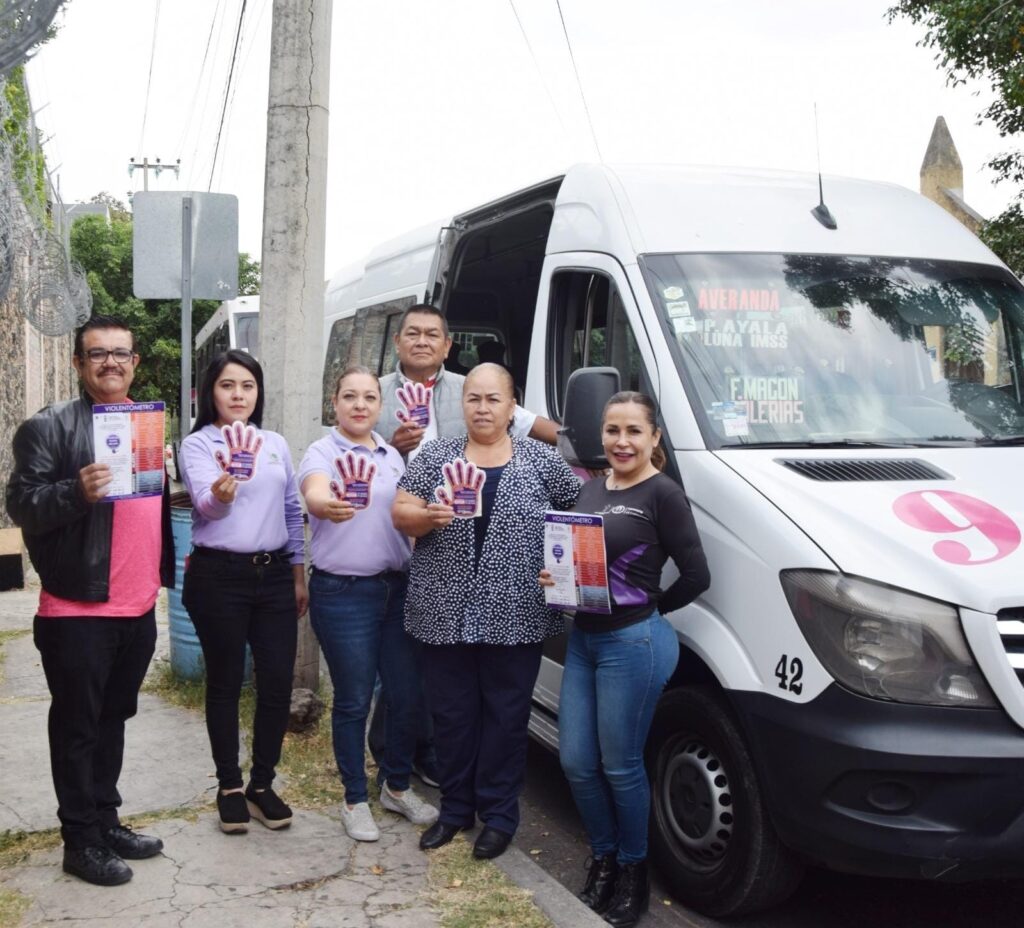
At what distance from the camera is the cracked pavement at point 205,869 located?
12.7 feet

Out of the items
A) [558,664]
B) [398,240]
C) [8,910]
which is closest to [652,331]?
[558,664]

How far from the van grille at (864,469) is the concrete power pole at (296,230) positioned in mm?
2954

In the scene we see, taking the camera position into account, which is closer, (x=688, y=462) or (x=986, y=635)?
(x=986, y=635)

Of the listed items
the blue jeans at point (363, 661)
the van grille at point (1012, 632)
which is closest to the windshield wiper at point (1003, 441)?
the van grille at point (1012, 632)

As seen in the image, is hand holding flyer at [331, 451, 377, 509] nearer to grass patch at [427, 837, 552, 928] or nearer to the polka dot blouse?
the polka dot blouse

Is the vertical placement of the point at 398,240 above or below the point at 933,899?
above

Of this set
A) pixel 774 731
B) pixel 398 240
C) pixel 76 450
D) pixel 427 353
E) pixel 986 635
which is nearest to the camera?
pixel 986 635

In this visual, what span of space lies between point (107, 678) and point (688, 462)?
215 cm

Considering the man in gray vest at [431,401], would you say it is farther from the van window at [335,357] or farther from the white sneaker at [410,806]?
the van window at [335,357]

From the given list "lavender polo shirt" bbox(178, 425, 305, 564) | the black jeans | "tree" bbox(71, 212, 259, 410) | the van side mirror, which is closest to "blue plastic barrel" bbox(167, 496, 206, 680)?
the black jeans

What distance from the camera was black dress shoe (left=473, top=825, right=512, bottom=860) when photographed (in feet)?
14.6

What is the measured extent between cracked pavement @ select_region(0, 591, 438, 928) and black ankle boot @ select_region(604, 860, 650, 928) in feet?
2.11

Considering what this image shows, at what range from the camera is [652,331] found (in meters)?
4.62

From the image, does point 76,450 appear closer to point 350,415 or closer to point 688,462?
point 350,415
